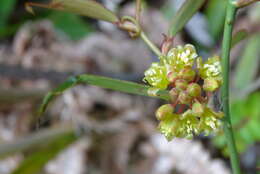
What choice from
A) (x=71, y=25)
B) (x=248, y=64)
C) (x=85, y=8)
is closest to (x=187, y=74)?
(x=85, y=8)

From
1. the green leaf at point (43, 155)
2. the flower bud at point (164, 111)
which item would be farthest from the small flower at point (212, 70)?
the green leaf at point (43, 155)

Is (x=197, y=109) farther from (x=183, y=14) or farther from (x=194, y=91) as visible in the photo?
(x=183, y=14)

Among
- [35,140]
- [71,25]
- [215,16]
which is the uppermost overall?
[71,25]

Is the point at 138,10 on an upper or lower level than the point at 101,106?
lower

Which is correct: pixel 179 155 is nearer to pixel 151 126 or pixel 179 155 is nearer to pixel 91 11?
pixel 151 126

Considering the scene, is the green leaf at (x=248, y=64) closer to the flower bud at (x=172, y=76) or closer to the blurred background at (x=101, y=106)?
the blurred background at (x=101, y=106)

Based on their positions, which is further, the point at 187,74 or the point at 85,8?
the point at 85,8

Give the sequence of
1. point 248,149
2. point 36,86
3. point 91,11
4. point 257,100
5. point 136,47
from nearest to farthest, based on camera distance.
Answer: point 91,11 → point 257,100 → point 248,149 → point 36,86 → point 136,47

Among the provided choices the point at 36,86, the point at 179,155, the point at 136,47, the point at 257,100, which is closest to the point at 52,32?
the point at 36,86
